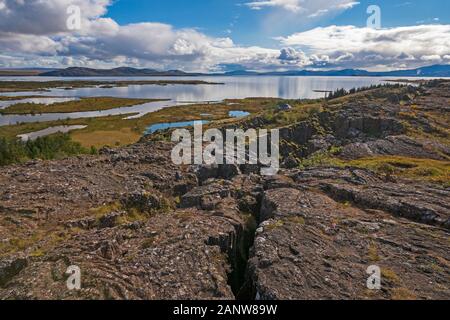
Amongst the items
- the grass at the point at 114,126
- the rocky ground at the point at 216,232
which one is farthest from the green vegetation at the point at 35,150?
the grass at the point at 114,126

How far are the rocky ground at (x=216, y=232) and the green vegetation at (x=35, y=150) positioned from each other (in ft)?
74.4

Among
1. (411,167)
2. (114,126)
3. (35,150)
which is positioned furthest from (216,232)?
(114,126)

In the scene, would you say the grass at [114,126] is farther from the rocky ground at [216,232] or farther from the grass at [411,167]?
the grass at [411,167]

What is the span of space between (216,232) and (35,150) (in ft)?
198

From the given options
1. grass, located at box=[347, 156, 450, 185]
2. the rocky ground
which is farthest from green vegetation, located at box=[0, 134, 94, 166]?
grass, located at box=[347, 156, 450, 185]

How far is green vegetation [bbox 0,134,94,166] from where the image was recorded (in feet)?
194

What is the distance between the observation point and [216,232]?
25812 mm

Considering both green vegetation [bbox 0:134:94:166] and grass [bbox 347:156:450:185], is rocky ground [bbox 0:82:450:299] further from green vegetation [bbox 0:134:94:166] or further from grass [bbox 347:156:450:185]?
green vegetation [bbox 0:134:94:166]

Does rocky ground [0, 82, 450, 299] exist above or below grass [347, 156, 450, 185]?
below

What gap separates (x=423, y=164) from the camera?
145ft

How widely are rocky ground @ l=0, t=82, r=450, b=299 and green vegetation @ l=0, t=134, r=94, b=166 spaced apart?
22.7m
